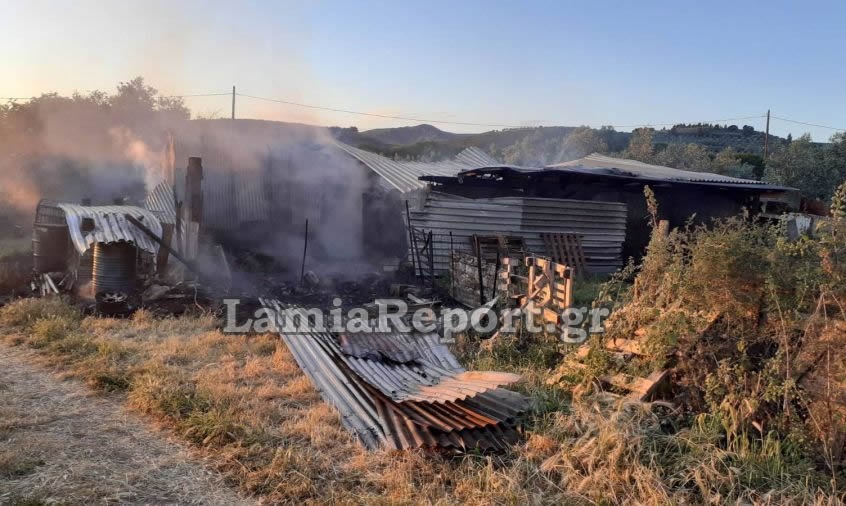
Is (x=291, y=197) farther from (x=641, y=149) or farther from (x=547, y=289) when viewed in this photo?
(x=641, y=149)

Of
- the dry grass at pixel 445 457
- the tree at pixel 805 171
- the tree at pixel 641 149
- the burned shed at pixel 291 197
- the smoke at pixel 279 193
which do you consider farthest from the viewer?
the tree at pixel 641 149

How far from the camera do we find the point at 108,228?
10023 millimetres

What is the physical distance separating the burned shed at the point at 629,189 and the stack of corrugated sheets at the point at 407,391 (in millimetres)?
6211

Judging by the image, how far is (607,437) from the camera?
3732 millimetres

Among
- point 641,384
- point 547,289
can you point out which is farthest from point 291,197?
point 641,384

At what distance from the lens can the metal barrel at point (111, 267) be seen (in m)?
9.43

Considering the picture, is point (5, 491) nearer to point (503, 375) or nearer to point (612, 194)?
point (503, 375)

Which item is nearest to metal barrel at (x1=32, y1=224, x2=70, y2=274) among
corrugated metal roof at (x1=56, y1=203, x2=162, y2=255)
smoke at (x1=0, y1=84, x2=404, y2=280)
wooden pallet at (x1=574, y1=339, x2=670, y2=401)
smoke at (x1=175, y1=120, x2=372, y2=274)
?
corrugated metal roof at (x1=56, y1=203, x2=162, y2=255)

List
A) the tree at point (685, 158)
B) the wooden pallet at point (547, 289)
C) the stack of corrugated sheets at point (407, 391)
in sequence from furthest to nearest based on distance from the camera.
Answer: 1. the tree at point (685, 158)
2. the wooden pallet at point (547, 289)
3. the stack of corrugated sheets at point (407, 391)

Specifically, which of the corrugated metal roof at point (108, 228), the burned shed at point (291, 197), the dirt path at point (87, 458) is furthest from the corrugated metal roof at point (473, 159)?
the dirt path at point (87, 458)

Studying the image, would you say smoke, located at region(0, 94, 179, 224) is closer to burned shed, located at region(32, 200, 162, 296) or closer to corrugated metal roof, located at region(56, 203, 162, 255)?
corrugated metal roof, located at region(56, 203, 162, 255)

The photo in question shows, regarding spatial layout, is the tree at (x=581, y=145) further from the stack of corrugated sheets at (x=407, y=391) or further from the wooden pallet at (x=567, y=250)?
the stack of corrugated sheets at (x=407, y=391)

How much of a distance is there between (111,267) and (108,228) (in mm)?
959

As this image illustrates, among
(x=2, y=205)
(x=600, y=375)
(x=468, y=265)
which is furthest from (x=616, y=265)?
(x=2, y=205)
